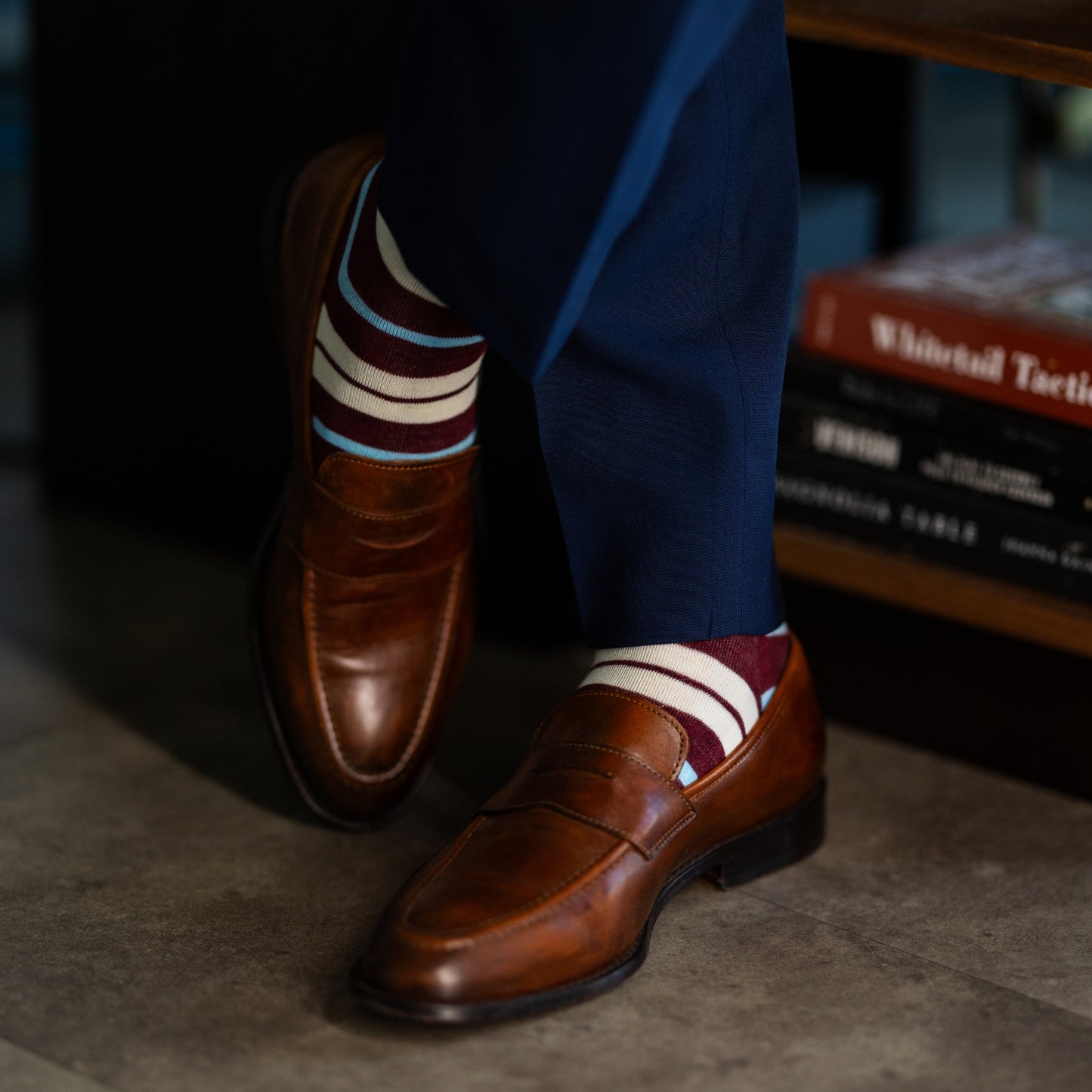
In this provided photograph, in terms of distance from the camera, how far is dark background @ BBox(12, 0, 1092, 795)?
4.25ft

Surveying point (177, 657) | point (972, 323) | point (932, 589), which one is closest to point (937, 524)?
point (932, 589)

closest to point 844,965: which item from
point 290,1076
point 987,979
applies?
point 987,979

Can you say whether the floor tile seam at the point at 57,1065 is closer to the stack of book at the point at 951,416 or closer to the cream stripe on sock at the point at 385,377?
the cream stripe on sock at the point at 385,377

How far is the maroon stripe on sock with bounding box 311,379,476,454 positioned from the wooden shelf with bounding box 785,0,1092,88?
0.37m

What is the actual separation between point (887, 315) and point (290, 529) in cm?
50

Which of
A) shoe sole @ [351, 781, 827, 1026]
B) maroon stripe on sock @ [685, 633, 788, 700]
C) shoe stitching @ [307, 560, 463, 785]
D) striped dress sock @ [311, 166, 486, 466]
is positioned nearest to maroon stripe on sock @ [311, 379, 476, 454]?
striped dress sock @ [311, 166, 486, 466]

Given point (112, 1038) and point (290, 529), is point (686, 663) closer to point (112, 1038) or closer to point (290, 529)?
point (290, 529)

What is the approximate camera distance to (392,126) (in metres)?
0.87

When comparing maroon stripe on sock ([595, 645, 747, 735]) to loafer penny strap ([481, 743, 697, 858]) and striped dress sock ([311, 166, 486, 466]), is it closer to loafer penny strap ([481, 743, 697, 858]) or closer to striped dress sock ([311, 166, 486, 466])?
loafer penny strap ([481, 743, 697, 858])

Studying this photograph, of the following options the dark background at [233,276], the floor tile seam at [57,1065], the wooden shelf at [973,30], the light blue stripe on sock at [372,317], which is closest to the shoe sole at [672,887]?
the floor tile seam at [57,1065]

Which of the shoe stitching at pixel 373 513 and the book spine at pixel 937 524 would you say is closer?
the shoe stitching at pixel 373 513

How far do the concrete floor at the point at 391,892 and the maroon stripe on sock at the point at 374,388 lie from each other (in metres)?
0.30

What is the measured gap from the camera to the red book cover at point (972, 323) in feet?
3.83

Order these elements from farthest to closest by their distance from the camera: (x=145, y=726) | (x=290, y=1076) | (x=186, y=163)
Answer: (x=186, y=163), (x=145, y=726), (x=290, y=1076)
